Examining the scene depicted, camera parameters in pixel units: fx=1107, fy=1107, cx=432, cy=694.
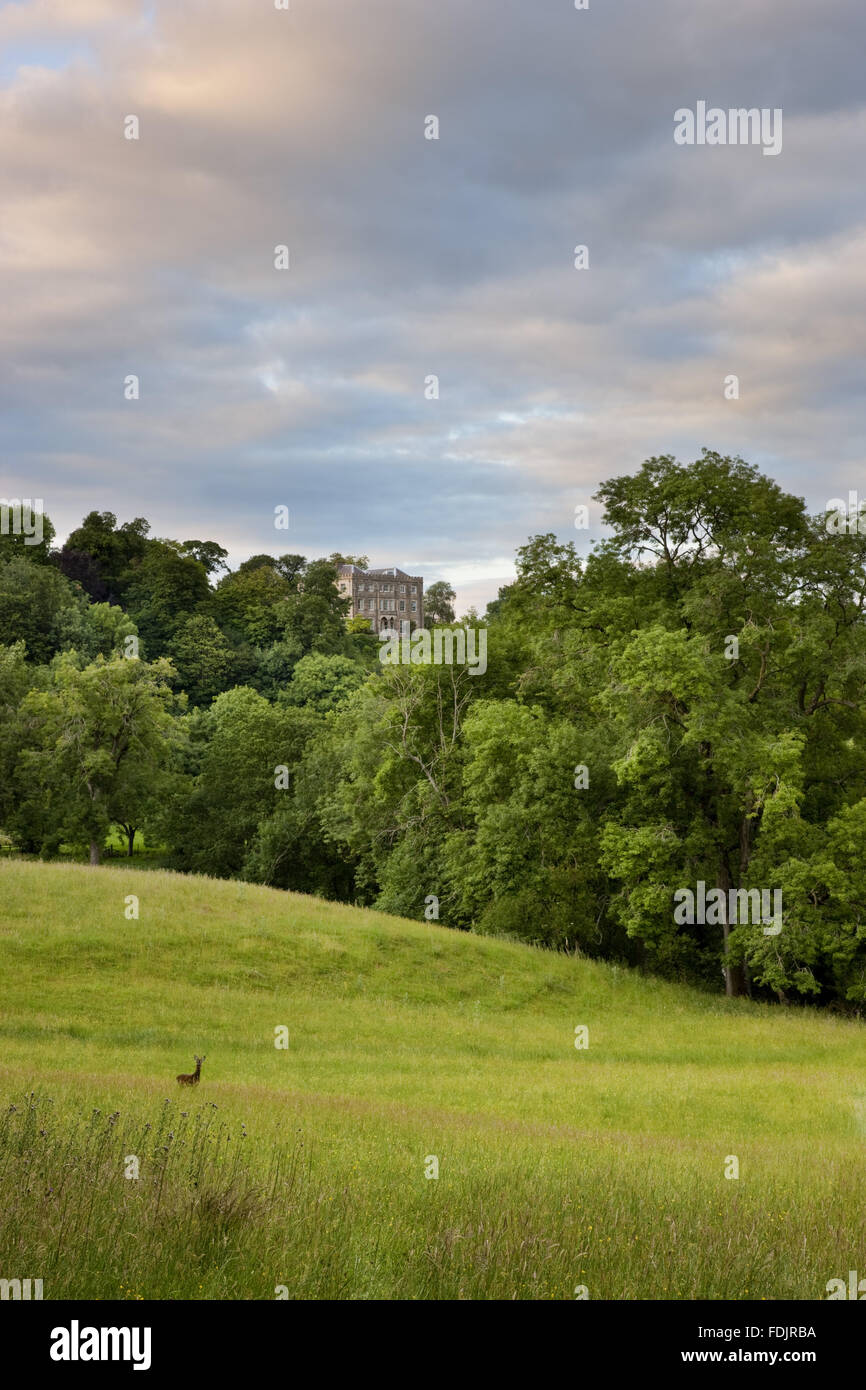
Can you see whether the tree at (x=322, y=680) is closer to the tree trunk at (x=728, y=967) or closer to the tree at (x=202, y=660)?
the tree at (x=202, y=660)

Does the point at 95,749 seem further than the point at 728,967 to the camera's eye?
Yes

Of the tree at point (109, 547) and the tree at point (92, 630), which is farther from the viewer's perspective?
the tree at point (109, 547)

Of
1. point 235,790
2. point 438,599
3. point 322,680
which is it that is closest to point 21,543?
point 322,680

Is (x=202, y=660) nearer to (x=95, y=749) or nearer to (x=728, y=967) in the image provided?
(x=95, y=749)

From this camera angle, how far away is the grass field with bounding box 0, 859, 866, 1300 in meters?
6.51

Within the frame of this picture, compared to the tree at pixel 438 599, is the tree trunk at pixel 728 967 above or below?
below

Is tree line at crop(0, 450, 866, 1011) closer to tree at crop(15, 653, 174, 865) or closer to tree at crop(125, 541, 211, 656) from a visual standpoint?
tree at crop(15, 653, 174, 865)

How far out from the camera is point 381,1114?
14.9 metres

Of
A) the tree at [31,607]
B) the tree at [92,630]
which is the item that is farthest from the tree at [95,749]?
the tree at [31,607]

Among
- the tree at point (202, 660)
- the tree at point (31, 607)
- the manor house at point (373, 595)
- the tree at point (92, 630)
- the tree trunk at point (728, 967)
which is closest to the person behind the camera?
the tree trunk at point (728, 967)

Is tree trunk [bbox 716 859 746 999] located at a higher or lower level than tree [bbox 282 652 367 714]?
lower

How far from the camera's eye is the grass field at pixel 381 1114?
651cm

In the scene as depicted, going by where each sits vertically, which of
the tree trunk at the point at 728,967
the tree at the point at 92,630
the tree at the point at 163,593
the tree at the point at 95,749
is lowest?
the tree trunk at the point at 728,967

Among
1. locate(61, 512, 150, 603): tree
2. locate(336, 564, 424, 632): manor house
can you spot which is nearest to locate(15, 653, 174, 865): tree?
locate(61, 512, 150, 603): tree
